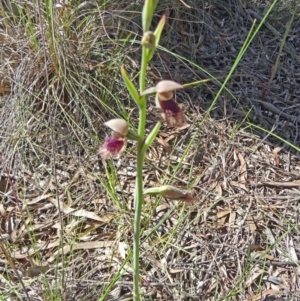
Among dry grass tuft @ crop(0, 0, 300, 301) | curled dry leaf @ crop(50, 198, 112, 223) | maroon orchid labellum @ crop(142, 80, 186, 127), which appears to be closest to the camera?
maroon orchid labellum @ crop(142, 80, 186, 127)

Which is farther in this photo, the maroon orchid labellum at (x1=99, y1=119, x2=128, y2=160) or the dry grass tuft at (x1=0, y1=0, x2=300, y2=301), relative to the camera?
the dry grass tuft at (x1=0, y1=0, x2=300, y2=301)

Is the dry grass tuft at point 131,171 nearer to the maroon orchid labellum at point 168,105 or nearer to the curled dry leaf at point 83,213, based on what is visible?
the curled dry leaf at point 83,213

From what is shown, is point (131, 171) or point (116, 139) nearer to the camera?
point (116, 139)

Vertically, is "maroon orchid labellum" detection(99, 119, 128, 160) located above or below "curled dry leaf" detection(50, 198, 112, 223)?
above

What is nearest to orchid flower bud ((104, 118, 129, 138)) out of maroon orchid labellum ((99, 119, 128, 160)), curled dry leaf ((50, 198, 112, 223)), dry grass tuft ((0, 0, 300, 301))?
maroon orchid labellum ((99, 119, 128, 160))

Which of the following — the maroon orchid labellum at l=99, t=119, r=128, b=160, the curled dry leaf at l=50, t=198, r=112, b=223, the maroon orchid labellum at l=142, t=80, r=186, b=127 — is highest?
the maroon orchid labellum at l=142, t=80, r=186, b=127

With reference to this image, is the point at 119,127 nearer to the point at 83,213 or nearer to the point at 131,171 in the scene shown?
the point at 83,213

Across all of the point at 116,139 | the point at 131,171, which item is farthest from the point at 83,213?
the point at 116,139

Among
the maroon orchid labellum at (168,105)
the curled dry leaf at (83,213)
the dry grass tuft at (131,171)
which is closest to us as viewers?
the maroon orchid labellum at (168,105)

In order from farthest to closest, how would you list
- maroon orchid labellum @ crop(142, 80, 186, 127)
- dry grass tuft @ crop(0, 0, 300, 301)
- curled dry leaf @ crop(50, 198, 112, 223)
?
1. curled dry leaf @ crop(50, 198, 112, 223)
2. dry grass tuft @ crop(0, 0, 300, 301)
3. maroon orchid labellum @ crop(142, 80, 186, 127)

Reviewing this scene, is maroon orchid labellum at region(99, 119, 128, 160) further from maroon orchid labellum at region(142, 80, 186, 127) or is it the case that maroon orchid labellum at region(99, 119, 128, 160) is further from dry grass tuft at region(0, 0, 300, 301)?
dry grass tuft at region(0, 0, 300, 301)

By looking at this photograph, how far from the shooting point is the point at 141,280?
1835 mm

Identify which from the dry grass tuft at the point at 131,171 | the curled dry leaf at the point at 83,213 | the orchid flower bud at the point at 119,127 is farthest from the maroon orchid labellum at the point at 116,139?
the curled dry leaf at the point at 83,213

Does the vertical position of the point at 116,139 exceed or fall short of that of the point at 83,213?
it exceeds it
